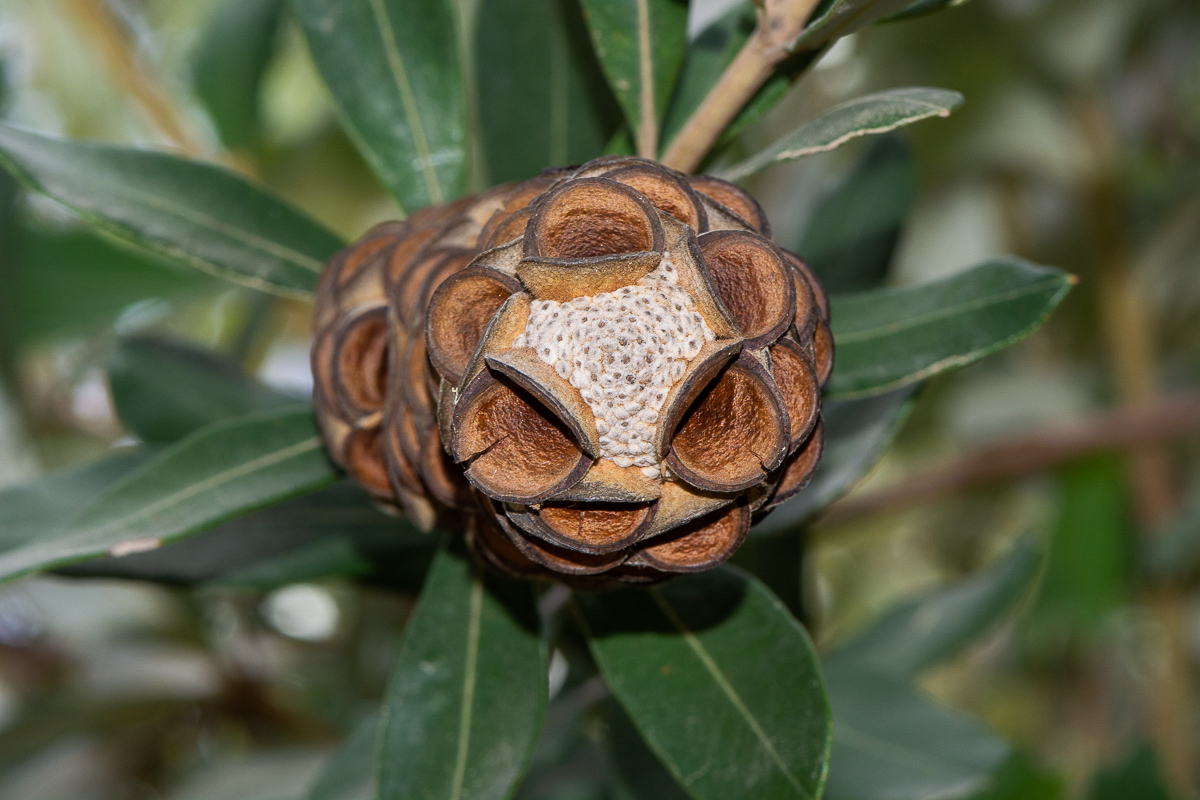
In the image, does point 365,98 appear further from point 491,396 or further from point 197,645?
point 197,645

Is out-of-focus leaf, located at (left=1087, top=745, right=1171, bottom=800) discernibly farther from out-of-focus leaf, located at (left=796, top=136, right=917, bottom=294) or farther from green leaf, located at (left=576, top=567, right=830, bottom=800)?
green leaf, located at (left=576, top=567, right=830, bottom=800)

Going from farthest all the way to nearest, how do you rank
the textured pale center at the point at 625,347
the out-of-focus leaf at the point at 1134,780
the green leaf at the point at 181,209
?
1. the out-of-focus leaf at the point at 1134,780
2. the green leaf at the point at 181,209
3. the textured pale center at the point at 625,347

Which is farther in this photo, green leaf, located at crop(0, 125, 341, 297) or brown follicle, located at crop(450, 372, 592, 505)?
green leaf, located at crop(0, 125, 341, 297)

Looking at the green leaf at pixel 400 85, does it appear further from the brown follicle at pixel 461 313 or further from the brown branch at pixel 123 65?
the brown branch at pixel 123 65

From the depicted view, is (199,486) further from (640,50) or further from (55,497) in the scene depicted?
(640,50)

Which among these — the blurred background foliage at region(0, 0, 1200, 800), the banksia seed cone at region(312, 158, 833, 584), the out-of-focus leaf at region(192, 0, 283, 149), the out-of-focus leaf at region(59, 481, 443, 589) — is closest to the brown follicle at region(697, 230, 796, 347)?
the banksia seed cone at region(312, 158, 833, 584)

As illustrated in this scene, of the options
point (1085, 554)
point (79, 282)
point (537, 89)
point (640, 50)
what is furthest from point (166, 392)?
point (1085, 554)

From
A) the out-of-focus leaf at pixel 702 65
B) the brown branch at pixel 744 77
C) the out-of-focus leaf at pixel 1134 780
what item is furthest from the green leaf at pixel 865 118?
the out-of-focus leaf at pixel 1134 780
